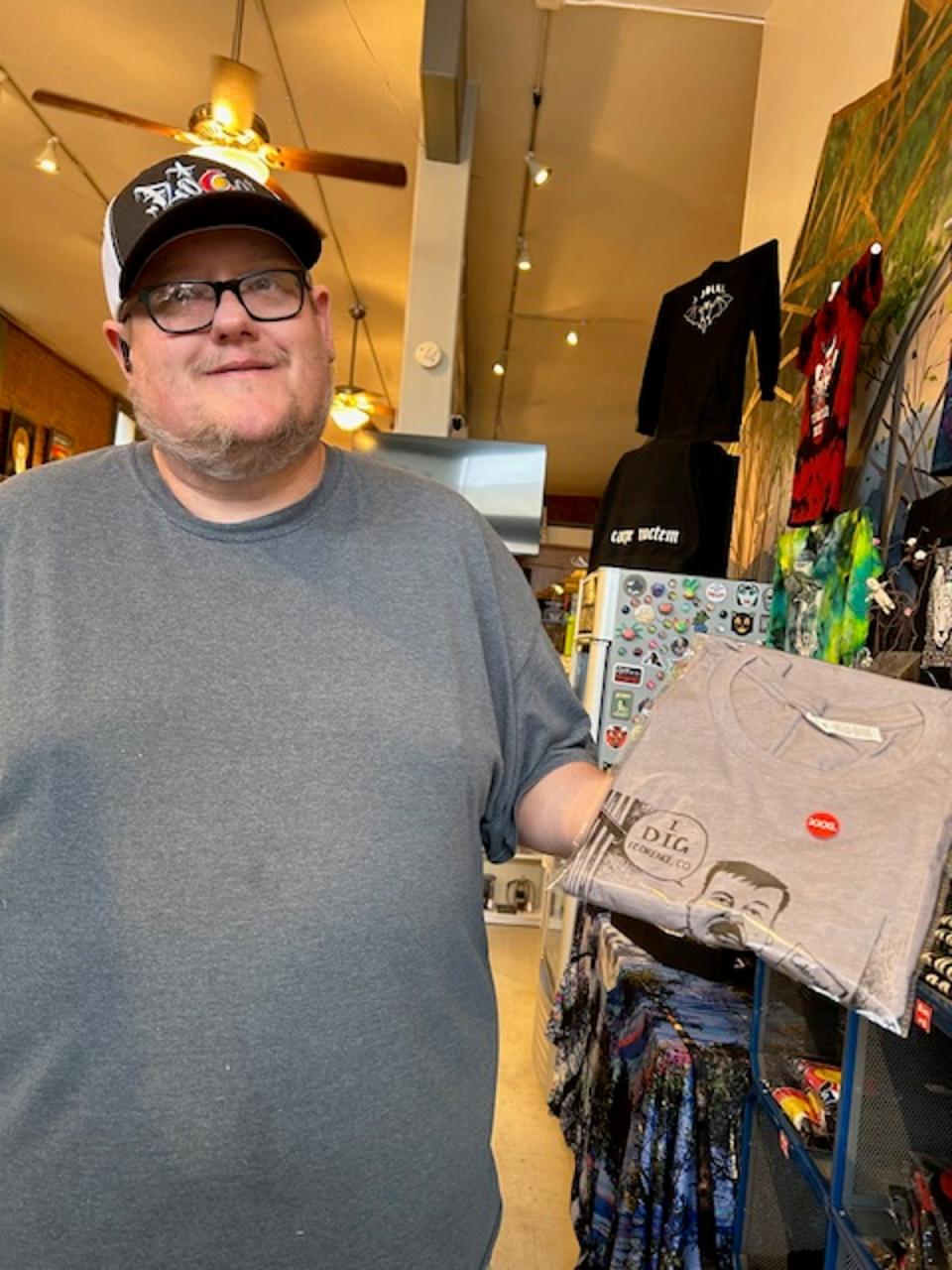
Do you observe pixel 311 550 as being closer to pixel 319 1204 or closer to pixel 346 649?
pixel 346 649

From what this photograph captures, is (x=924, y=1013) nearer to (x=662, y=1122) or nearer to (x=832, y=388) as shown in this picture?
(x=662, y=1122)

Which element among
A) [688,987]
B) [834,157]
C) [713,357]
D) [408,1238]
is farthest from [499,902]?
[408,1238]

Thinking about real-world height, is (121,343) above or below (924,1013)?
above

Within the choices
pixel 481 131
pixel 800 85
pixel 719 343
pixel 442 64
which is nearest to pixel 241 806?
pixel 719 343

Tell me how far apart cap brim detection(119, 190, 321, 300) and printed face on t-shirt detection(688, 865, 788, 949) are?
912mm

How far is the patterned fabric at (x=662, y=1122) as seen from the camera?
78.8 inches

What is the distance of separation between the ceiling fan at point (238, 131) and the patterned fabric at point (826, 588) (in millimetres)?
2827

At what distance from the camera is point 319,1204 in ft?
3.06

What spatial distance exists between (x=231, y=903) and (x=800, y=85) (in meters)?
3.29

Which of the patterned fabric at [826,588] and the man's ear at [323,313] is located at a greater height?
the man's ear at [323,313]

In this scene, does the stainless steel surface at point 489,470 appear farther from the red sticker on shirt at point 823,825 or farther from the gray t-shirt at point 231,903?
the red sticker on shirt at point 823,825

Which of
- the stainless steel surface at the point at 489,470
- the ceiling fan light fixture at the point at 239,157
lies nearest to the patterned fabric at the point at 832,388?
the stainless steel surface at the point at 489,470

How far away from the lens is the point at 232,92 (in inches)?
151

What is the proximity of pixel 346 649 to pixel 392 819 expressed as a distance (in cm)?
20
